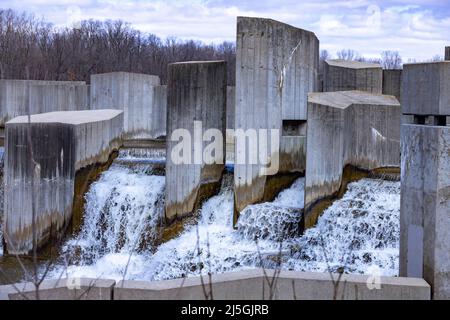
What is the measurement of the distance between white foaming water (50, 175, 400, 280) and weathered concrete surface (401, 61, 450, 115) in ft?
6.34

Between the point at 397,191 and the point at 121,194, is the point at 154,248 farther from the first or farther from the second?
the point at 397,191

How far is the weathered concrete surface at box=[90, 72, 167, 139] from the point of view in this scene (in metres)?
18.4

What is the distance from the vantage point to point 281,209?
9.70 m

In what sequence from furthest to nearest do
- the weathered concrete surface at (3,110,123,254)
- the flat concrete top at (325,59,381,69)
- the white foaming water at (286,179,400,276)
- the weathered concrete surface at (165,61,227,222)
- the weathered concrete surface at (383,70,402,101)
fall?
the weathered concrete surface at (383,70,402,101)
the flat concrete top at (325,59,381,69)
the weathered concrete surface at (165,61,227,222)
the weathered concrete surface at (3,110,123,254)
the white foaming water at (286,179,400,276)

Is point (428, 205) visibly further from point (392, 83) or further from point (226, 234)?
point (392, 83)

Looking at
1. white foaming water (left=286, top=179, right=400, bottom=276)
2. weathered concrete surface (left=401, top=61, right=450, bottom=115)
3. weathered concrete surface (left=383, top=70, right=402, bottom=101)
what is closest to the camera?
weathered concrete surface (left=401, top=61, right=450, bottom=115)

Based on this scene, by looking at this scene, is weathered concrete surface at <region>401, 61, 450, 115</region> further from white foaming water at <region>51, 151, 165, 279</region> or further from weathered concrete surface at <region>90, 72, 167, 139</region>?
weathered concrete surface at <region>90, 72, 167, 139</region>

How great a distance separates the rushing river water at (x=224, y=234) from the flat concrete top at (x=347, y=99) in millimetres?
1214

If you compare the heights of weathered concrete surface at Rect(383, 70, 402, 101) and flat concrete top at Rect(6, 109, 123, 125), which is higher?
weathered concrete surface at Rect(383, 70, 402, 101)

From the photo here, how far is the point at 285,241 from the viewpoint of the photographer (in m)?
9.22

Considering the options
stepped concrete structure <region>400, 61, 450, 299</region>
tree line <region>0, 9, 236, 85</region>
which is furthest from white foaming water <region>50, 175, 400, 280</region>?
tree line <region>0, 9, 236, 85</region>

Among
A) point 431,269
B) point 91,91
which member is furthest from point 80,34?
point 431,269

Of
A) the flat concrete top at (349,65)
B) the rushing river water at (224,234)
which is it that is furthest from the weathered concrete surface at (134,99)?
the flat concrete top at (349,65)

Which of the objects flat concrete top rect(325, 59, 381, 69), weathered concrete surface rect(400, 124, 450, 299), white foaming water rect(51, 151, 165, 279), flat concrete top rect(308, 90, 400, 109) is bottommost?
white foaming water rect(51, 151, 165, 279)
